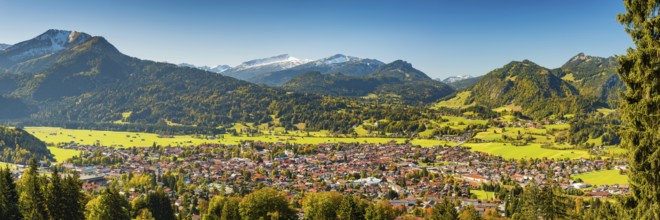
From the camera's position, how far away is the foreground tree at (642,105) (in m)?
13.0

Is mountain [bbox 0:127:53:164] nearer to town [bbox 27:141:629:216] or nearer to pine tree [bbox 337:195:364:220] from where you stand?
town [bbox 27:141:629:216]

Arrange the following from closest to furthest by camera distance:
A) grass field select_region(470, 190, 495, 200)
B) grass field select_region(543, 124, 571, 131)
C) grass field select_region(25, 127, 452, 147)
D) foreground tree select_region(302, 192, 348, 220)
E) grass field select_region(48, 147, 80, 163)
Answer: foreground tree select_region(302, 192, 348, 220) < grass field select_region(470, 190, 495, 200) < grass field select_region(48, 147, 80, 163) < grass field select_region(25, 127, 452, 147) < grass field select_region(543, 124, 571, 131)

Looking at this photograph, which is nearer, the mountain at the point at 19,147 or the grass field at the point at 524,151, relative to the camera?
the mountain at the point at 19,147

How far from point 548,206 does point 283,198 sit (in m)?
32.4

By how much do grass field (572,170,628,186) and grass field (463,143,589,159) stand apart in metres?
21.9

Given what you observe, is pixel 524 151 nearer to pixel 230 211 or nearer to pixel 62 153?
pixel 230 211

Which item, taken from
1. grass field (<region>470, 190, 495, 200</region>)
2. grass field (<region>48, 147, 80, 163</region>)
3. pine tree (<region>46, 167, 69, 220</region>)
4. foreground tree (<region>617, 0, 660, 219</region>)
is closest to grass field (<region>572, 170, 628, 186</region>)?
grass field (<region>470, 190, 495, 200</region>)

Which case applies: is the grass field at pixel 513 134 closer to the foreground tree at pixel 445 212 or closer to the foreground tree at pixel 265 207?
the foreground tree at pixel 265 207

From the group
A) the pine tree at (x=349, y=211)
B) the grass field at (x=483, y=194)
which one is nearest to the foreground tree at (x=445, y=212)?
the pine tree at (x=349, y=211)

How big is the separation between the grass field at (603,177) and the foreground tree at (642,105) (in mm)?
88619

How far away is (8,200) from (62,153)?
10953cm

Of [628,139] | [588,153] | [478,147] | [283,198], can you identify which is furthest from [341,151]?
[628,139]

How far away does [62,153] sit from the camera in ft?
431

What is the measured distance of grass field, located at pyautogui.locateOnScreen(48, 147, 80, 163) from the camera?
404 ft
